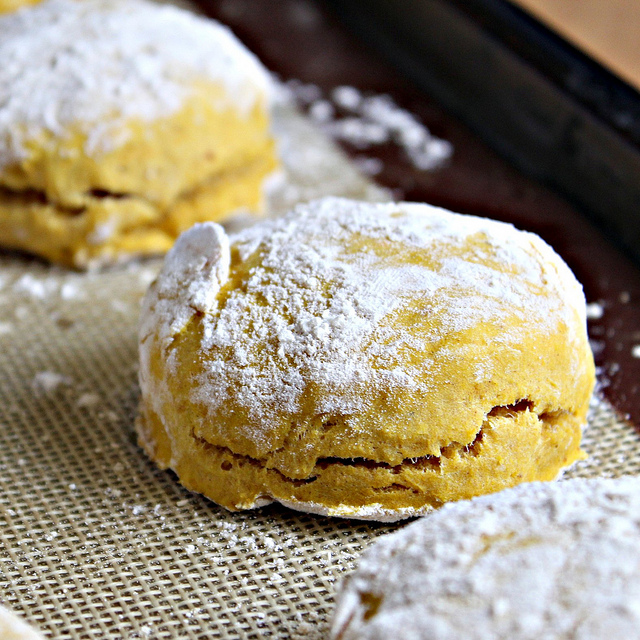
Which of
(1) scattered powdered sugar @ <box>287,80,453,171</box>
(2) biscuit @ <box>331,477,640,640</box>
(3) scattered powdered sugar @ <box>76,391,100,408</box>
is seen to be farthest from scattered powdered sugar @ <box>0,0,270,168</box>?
(2) biscuit @ <box>331,477,640,640</box>

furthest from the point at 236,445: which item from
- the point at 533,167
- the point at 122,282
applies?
the point at 533,167

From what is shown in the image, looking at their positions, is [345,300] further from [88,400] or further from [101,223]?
[101,223]

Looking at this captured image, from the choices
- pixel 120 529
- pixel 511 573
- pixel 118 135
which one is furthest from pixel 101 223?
pixel 511 573

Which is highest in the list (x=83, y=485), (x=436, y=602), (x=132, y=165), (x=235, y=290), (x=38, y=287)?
(x=436, y=602)

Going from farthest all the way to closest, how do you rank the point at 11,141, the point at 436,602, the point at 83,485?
1. the point at 11,141
2. the point at 83,485
3. the point at 436,602

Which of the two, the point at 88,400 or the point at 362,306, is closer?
the point at 362,306

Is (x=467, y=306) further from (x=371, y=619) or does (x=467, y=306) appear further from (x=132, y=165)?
(x=132, y=165)

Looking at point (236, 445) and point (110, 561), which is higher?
point (236, 445)
